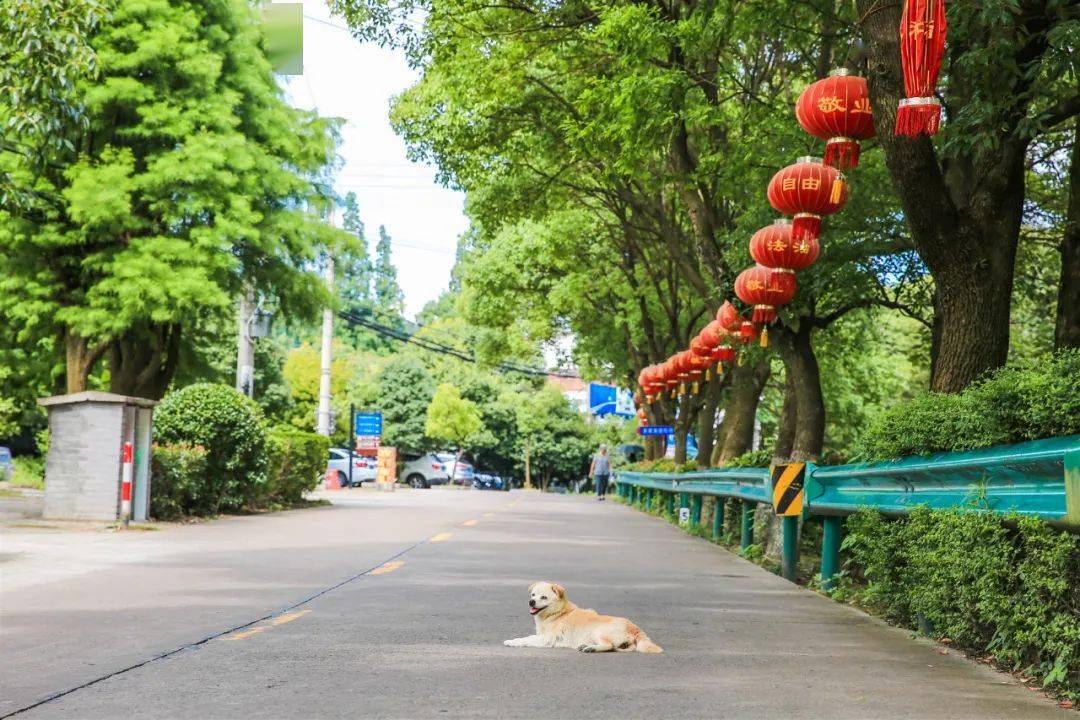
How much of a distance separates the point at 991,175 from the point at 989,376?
1785mm

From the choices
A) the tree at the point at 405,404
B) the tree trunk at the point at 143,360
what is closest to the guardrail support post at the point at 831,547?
the tree trunk at the point at 143,360

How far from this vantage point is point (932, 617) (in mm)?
7344

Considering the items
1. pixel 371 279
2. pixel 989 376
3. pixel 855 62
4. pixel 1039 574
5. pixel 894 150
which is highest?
pixel 371 279

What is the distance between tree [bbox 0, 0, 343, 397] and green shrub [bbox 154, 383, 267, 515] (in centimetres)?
221

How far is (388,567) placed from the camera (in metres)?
12.1

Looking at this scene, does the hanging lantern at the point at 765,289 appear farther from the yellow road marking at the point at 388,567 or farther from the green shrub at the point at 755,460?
the yellow road marking at the point at 388,567

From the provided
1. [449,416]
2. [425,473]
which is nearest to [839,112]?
[425,473]

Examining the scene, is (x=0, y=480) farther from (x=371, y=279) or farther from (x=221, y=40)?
(x=371, y=279)

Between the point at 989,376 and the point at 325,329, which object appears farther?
the point at 325,329

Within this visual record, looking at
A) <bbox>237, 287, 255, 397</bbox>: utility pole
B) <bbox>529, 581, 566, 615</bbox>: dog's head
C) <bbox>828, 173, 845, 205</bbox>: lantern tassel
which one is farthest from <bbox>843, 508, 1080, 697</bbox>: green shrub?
<bbox>237, 287, 255, 397</bbox>: utility pole

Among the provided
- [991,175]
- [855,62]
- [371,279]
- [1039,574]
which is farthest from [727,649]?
[371,279]

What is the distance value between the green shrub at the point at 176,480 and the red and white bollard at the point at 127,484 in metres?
1.02

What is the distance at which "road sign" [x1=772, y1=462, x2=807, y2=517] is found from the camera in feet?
39.1

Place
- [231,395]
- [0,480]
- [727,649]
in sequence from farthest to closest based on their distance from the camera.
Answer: [0,480], [231,395], [727,649]
